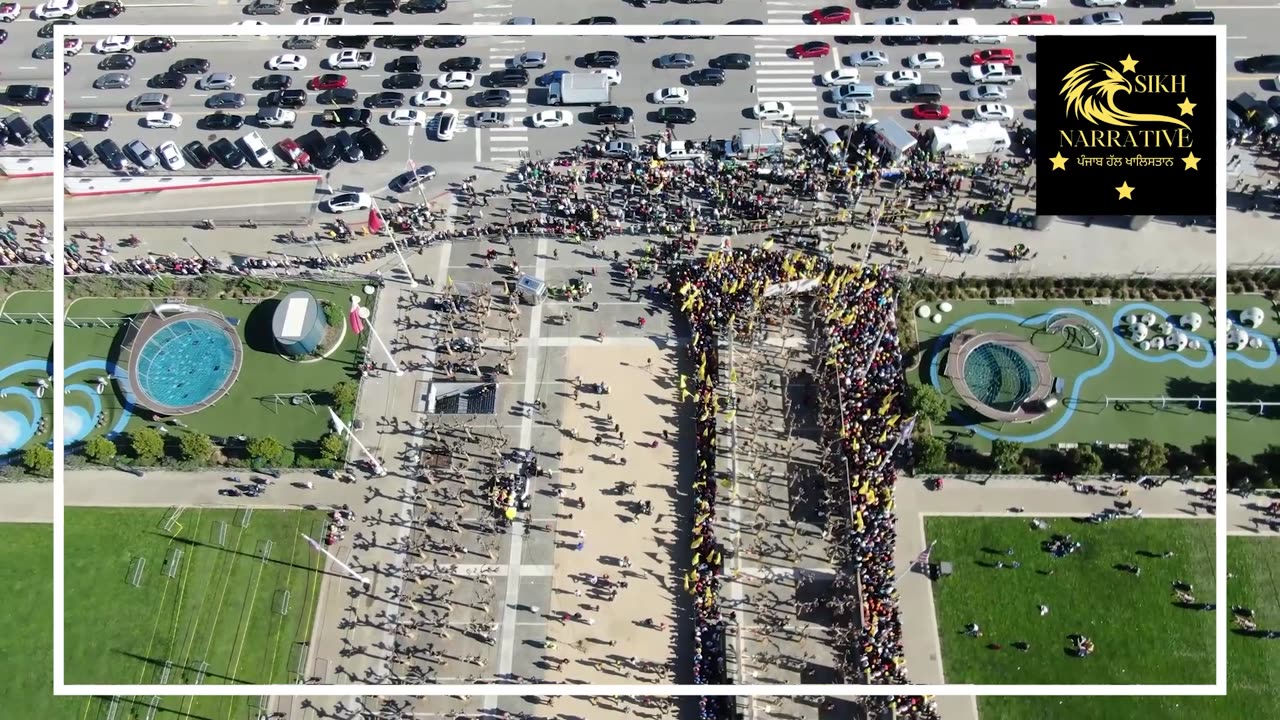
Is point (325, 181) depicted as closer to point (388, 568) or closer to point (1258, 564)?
point (388, 568)

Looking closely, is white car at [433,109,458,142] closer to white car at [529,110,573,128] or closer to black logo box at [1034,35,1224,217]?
white car at [529,110,573,128]

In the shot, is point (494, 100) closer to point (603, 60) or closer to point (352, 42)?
point (603, 60)

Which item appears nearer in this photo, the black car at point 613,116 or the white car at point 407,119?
the black car at point 613,116

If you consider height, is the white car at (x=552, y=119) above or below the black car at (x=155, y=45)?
below

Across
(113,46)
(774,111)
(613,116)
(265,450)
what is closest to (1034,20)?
(774,111)

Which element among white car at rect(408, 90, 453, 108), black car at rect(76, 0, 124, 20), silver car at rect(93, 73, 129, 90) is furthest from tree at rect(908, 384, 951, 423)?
black car at rect(76, 0, 124, 20)

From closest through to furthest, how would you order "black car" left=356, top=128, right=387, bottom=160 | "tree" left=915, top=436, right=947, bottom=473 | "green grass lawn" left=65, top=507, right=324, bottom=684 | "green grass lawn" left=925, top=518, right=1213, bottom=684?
"green grass lawn" left=925, top=518, right=1213, bottom=684 → "green grass lawn" left=65, top=507, right=324, bottom=684 → "tree" left=915, top=436, right=947, bottom=473 → "black car" left=356, top=128, right=387, bottom=160

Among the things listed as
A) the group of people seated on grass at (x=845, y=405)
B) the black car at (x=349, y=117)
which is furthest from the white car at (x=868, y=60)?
the black car at (x=349, y=117)

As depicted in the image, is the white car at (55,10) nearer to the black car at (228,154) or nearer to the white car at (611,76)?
the black car at (228,154)
